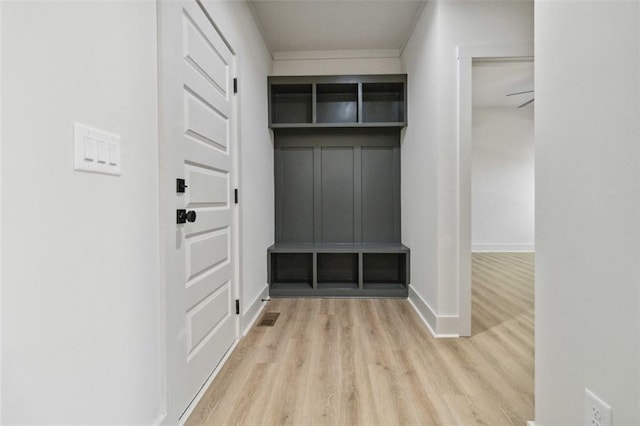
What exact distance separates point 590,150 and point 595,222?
0.74 feet

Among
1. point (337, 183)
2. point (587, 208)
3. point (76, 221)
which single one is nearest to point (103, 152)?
point (76, 221)

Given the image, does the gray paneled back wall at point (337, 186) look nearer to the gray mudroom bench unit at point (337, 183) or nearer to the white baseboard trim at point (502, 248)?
the gray mudroom bench unit at point (337, 183)

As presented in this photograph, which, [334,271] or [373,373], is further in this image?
[334,271]

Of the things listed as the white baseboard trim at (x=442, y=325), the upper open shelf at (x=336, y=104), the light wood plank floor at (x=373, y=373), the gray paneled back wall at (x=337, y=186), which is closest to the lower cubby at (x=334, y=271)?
the gray paneled back wall at (x=337, y=186)

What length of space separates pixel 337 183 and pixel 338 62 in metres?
1.45

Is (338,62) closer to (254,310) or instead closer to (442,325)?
(254,310)

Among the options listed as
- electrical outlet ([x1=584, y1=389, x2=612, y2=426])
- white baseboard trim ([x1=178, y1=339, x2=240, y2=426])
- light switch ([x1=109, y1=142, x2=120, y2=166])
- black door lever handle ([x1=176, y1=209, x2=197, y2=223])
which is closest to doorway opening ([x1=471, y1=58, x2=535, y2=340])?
white baseboard trim ([x1=178, y1=339, x2=240, y2=426])

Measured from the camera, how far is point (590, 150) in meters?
1.01

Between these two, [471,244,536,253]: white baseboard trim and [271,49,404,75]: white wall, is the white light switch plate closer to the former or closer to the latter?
[271,49,404,75]: white wall

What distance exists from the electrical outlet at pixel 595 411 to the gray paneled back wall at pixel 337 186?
9.48ft

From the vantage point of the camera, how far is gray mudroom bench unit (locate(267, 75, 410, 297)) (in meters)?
3.85

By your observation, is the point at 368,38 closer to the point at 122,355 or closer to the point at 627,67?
the point at 627,67

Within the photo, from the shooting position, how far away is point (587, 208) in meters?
1.02

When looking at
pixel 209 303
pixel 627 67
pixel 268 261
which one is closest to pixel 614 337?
pixel 627 67
